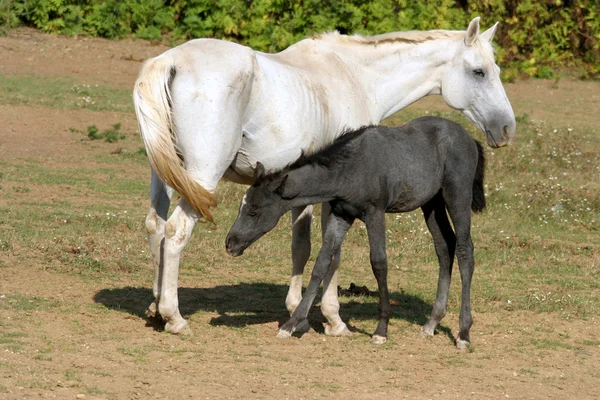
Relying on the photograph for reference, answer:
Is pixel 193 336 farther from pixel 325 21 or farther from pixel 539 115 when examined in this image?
pixel 325 21

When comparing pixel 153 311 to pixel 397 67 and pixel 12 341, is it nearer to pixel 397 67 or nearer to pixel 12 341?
pixel 12 341

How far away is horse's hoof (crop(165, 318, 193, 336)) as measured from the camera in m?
6.42

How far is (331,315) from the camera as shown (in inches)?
268

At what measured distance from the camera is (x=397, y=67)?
286 inches

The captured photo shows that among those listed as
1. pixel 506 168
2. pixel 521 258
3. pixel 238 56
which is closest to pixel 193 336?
pixel 238 56

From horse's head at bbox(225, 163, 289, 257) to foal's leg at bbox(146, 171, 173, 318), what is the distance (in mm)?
536

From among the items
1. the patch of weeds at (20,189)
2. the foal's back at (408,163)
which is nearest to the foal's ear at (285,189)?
the foal's back at (408,163)

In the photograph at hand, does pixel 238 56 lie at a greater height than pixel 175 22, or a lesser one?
greater

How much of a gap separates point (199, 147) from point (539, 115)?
11.4 meters

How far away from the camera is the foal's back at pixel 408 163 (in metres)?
6.46

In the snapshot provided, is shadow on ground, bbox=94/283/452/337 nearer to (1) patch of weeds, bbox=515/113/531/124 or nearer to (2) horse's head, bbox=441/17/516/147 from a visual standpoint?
(2) horse's head, bbox=441/17/516/147

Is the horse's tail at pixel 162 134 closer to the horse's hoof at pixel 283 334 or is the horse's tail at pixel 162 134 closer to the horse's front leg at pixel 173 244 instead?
the horse's front leg at pixel 173 244

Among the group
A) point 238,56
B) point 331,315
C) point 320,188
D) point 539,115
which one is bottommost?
point 539,115

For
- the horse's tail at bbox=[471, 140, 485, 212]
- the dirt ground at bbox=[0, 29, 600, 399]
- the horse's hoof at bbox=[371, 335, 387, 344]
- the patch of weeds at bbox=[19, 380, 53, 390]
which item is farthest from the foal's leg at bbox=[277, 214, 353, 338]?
the patch of weeds at bbox=[19, 380, 53, 390]
